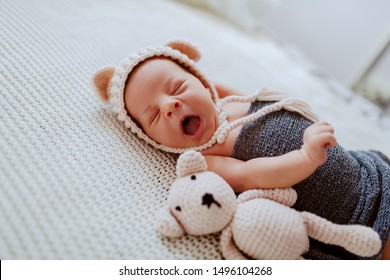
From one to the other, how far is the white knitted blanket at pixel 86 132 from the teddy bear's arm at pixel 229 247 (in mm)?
20

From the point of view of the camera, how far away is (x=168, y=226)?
66 centimetres

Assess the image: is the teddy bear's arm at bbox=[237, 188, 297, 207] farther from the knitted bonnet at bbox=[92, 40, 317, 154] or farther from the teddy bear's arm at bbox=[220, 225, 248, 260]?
the knitted bonnet at bbox=[92, 40, 317, 154]

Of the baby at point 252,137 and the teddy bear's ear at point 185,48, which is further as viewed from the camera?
the teddy bear's ear at point 185,48

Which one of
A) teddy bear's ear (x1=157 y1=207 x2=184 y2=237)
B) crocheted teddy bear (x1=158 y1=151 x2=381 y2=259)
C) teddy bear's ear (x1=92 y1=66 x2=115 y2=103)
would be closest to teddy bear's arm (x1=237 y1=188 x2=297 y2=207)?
crocheted teddy bear (x1=158 y1=151 x2=381 y2=259)

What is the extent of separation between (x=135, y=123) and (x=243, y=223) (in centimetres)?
38

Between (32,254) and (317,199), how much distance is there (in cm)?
54

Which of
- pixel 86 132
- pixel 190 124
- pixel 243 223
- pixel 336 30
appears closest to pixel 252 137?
pixel 190 124

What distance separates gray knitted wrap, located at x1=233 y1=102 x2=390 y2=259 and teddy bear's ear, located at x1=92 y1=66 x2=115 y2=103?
341 millimetres

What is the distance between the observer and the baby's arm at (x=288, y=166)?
0.70m

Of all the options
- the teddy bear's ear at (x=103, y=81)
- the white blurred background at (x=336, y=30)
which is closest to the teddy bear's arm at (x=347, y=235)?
the teddy bear's ear at (x=103, y=81)

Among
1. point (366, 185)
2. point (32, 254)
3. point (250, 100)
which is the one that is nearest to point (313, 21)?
point (250, 100)

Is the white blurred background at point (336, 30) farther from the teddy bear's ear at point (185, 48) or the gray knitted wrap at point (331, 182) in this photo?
the gray knitted wrap at point (331, 182)

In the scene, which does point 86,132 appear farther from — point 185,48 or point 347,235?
point 347,235
